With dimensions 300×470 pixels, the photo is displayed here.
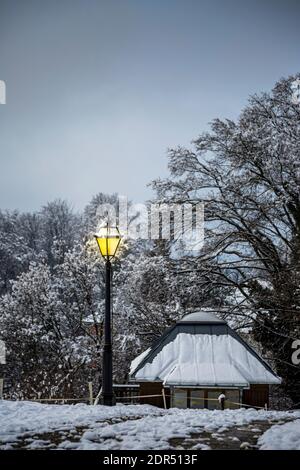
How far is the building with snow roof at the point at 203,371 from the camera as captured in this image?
44.7 feet

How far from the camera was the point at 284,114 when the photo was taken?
18031 millimetres

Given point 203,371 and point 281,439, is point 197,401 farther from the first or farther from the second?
point 281,439

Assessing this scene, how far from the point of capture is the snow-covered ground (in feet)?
13.6

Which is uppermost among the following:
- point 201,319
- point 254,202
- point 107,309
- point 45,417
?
point 254,202

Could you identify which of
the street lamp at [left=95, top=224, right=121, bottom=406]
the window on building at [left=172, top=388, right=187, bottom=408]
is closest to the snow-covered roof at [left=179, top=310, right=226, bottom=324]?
the window on building at [left=172, top=388, right=187, bottom=408]

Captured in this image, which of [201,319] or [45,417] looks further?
[201,319]

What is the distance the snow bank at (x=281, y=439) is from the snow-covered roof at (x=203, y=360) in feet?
30.0

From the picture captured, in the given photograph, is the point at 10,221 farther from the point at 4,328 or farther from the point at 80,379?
the point at 80,379

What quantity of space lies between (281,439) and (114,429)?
176cm

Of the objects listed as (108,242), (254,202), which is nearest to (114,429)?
(108,242)

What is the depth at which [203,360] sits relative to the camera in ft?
47.4

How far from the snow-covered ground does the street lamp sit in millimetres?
1052

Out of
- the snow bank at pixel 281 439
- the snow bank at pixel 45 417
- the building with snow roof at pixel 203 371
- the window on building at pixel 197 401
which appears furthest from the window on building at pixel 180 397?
the snow bank at pixel 281 439
